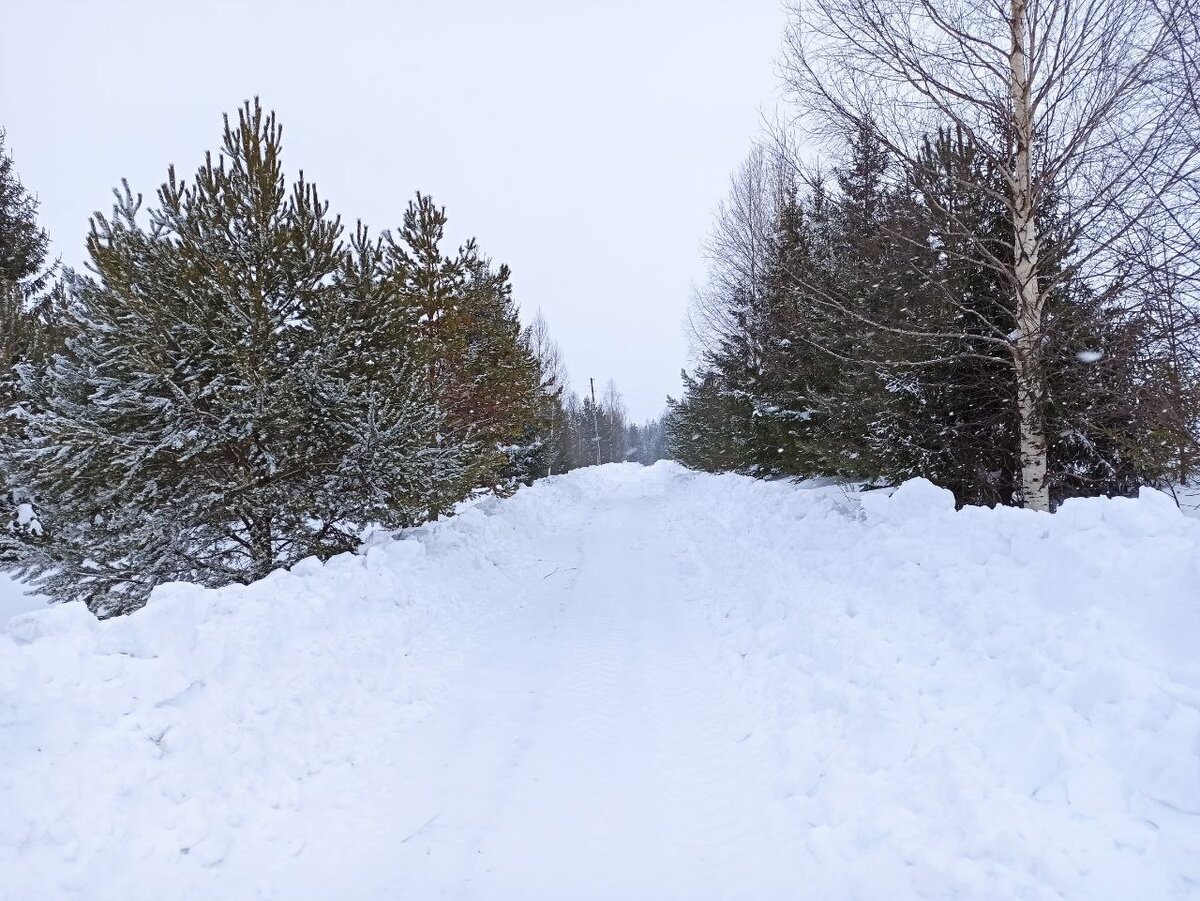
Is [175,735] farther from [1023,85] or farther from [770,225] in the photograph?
[770,225]

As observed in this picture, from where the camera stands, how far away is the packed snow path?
251cm

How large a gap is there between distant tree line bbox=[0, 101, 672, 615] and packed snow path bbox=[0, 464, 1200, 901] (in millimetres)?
1869

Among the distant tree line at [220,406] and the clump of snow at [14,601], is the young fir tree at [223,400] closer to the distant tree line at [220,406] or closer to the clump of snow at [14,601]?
the distant tree line at [220,406]

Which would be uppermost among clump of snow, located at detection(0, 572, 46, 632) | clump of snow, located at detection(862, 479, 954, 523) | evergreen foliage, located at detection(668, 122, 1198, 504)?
evergreen foliage, located at detection(668, 122, 1198, 504)

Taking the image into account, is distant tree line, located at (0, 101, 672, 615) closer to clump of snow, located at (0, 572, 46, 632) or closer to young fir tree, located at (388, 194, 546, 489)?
clump of snow, located at (0, 572, 46, 632)

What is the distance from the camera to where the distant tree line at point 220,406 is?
6.09m

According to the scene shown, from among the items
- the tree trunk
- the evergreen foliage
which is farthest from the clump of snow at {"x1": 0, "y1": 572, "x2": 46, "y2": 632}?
the tree trunk

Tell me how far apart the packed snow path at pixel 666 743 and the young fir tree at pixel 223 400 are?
6.06ft

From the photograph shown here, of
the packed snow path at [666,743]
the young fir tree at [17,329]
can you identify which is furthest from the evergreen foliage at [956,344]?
the young fir tree at [17,329]

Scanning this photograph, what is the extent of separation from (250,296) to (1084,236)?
29.5ft

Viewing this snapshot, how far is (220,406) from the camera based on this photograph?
6441 mm

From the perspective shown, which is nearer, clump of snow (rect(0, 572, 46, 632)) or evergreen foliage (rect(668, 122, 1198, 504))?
evergreen foliage (rect(668, 122, 1198, 504))

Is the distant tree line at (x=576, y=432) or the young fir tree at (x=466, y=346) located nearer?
the young fir tree at (x=466, y=346)

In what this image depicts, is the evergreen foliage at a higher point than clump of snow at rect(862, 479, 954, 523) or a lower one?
higher
